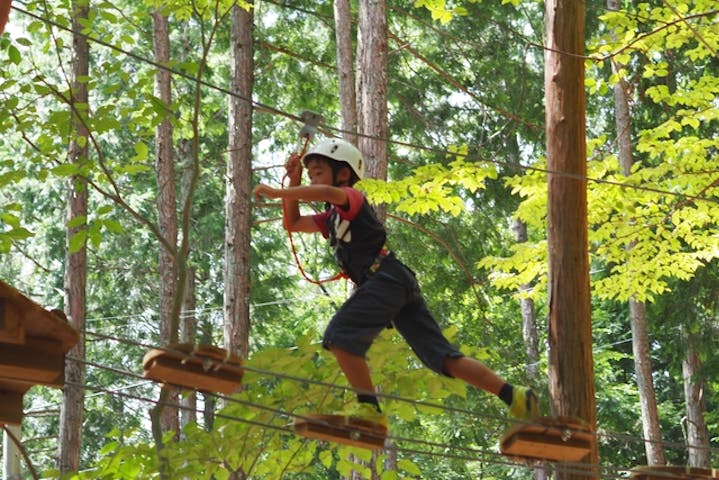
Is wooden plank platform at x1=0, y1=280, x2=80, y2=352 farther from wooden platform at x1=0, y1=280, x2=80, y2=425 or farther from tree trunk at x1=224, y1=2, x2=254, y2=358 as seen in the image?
tree trunk at x1=224, y1=2, x2=254, y2=358

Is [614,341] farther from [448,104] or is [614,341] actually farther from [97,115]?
[97,115]

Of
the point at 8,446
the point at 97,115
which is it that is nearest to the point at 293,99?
the point at 8,446

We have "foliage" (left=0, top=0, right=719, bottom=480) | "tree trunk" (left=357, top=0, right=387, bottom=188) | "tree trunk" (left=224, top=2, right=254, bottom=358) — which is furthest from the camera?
"tree trunk" (left=224, top=2, right=254, bottom=358)

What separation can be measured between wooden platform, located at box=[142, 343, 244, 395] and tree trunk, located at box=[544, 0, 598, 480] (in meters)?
2.16

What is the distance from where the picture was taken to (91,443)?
22531 millimetres

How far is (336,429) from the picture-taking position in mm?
5254

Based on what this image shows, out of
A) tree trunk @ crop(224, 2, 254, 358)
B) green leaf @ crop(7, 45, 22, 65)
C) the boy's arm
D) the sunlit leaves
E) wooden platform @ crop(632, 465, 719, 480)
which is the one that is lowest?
wooden platform @ crop(632, 465, 719, 480)

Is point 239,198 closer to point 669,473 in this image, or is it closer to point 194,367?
point 669,473

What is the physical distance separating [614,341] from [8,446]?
13.6 m

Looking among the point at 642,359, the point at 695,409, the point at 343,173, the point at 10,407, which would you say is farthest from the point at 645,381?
the point at 10,407

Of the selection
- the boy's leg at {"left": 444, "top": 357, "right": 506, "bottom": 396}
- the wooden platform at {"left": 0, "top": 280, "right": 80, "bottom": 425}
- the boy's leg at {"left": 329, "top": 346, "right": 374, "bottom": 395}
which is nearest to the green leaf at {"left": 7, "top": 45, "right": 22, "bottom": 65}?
the boy's leg at {"left": 329, "top": 346, "right": 374, "bottom": 395}

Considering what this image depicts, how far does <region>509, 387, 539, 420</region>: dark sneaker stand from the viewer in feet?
18.0

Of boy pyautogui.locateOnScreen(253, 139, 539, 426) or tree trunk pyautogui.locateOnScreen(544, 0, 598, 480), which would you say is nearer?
boy pyautogui.locateOnScreen(253, 139, 539, 426)

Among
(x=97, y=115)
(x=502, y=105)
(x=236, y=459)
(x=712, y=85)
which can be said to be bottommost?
(x=236, y=459)
